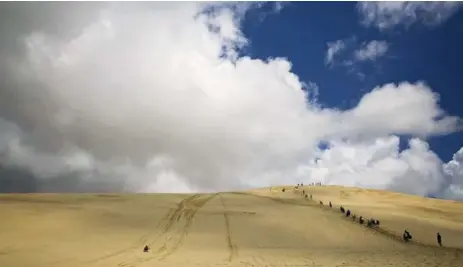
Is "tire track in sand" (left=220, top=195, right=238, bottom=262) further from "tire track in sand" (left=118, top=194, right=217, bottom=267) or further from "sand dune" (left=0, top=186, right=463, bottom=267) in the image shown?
"tire track in sand" (left=118, top=194, right=217, bottom=267)

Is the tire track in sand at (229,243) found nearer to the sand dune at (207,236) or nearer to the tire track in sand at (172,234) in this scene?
the sand dune at (207,236)

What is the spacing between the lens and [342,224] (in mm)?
29641

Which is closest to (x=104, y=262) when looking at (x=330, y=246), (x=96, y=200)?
(x=330, y=246)

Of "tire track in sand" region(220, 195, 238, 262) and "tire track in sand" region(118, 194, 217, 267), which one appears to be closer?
"tire track in sand" region(118, 194, 217, 267)

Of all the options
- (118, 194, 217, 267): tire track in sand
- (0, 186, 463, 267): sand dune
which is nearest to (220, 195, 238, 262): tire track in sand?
(0, 186, 463, 267): sand dune

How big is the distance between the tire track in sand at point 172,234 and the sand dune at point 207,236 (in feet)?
0.15

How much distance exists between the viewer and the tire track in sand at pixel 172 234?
17.8 m

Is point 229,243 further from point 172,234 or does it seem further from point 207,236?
point 172,234

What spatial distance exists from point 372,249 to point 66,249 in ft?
50.3

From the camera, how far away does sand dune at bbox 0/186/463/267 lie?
18109mm

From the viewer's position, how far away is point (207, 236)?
2431 centimetres

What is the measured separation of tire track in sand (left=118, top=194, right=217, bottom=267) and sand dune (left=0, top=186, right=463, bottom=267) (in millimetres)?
45

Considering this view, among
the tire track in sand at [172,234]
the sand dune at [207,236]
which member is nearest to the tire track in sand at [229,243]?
the sand dune at [207,236]

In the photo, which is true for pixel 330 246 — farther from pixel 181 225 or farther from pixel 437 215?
pixel 437 215
